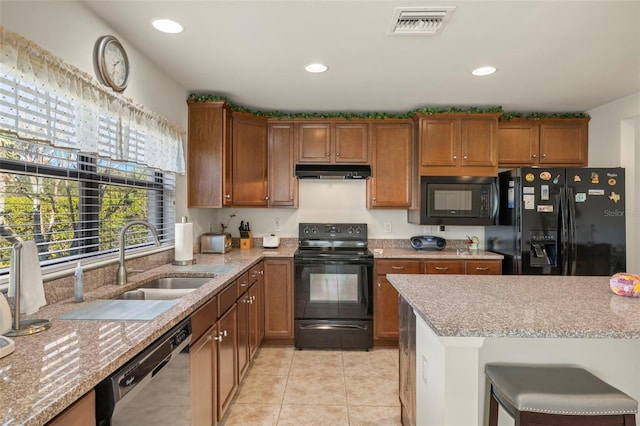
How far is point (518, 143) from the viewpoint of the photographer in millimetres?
3664

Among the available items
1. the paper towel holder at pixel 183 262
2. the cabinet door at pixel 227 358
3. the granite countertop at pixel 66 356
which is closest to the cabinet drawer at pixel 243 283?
the cabinet door at pixel 227 358

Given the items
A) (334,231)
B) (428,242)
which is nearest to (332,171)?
(334,231)

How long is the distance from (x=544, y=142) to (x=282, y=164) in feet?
9.16

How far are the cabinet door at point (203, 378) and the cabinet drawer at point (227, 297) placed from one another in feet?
0.50

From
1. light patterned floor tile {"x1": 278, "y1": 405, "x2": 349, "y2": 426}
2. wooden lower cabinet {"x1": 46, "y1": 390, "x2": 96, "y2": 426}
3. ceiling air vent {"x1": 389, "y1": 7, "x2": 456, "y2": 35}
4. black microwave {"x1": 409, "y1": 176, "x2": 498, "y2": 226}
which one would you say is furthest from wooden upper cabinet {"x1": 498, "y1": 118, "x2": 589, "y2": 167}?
wooden lower cabinet {"x1": 46, "y1": 390, "x2": 96, "y2": 426}

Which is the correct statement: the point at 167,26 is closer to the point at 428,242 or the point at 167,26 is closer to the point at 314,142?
the point at 314,142

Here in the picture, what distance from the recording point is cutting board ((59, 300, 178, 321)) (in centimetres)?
141

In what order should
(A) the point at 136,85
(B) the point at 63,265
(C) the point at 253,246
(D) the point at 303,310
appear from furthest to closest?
(C) the point at 253,246
(D) the point at 303,310
(A) the point at 136,85
(B) the point at 63,265

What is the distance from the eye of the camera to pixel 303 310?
3.33 meters

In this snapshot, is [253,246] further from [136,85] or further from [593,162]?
[593,162]

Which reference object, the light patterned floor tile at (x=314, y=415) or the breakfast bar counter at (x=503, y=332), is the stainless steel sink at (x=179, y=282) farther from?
the breakfast bar counter at (x=503, y=332)

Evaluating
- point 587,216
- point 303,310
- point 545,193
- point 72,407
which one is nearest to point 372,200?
point 303,310

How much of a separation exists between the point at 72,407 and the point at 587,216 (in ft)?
12.6

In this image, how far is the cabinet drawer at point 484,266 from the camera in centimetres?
329
